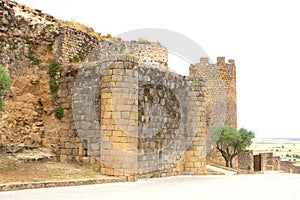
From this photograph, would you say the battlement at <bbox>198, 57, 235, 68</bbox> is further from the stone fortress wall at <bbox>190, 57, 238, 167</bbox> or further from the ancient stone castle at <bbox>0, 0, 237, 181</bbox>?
the ancient stone castle at <bbox>0, 0, 237, 181</bbox>

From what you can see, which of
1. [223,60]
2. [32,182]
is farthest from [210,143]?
[32,182]

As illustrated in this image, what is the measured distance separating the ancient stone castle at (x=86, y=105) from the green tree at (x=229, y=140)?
18.1 metres

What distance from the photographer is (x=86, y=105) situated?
14023mm

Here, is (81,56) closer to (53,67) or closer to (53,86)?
(53,67)

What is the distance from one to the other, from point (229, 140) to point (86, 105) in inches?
896

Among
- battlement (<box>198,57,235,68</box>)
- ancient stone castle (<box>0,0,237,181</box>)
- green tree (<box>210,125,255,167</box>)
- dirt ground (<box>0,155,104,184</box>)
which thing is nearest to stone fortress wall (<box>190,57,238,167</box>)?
battlement (<box>198,57,235,68</box>)

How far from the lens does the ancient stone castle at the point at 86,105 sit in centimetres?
1348

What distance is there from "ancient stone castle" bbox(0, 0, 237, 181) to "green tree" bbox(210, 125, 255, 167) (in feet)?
59.2

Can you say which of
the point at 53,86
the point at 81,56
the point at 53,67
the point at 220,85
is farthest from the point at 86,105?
the point at 220,85

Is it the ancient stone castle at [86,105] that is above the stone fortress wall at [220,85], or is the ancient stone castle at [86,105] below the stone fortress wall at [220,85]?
below

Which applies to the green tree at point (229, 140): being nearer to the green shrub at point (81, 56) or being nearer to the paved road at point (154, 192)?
the green shrub at point (81, 56)

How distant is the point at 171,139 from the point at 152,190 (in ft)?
16.3

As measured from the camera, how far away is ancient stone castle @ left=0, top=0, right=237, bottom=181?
1348cm

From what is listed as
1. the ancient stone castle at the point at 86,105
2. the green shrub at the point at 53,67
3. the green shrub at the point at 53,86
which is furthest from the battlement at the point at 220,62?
the green shrub at the point at 53,86
